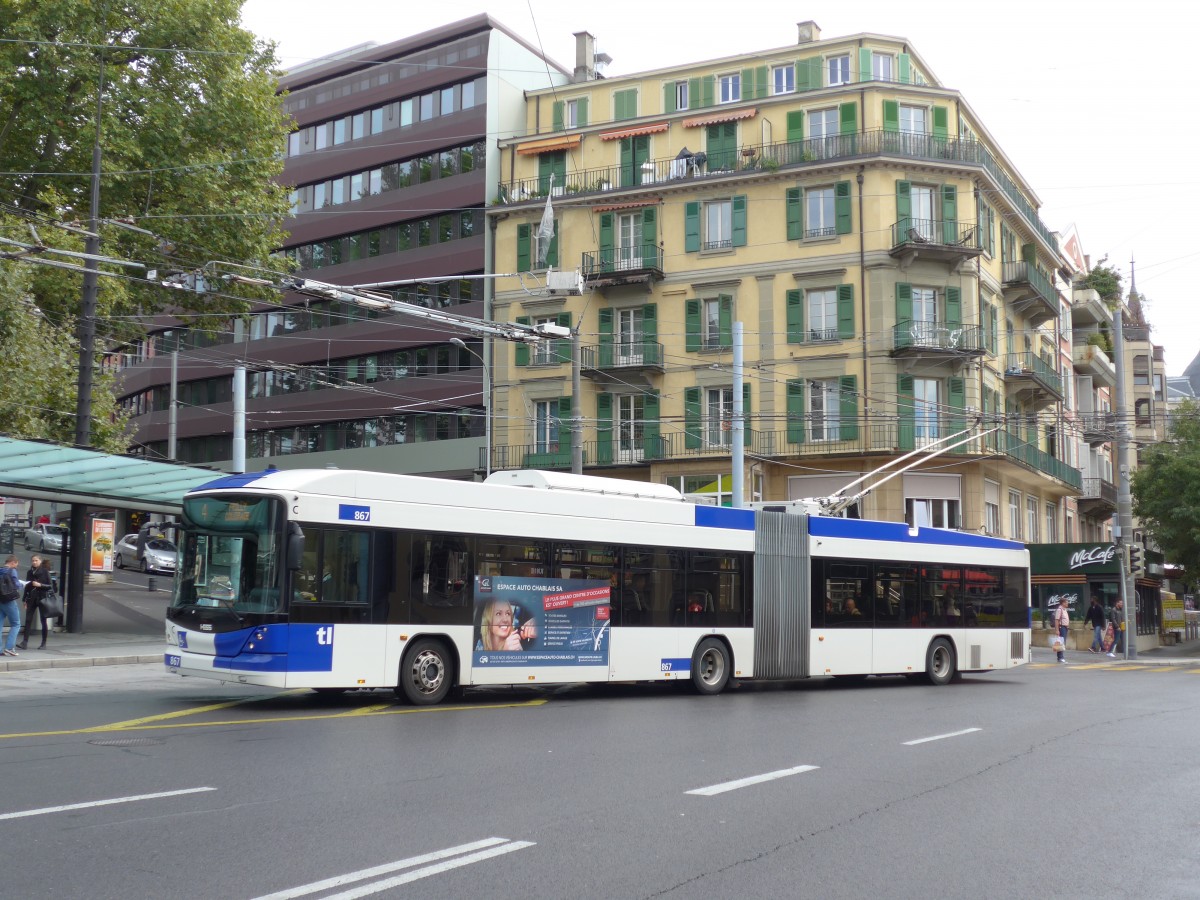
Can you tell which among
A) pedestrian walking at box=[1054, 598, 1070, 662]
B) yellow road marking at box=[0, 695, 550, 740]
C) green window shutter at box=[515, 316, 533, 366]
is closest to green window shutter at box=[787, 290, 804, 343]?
Answer: green window shutter at box=[515, 316, 533, 366]

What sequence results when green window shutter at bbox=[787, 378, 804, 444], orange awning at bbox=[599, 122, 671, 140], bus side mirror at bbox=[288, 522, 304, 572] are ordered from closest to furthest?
bus side mirror at bbox=[288, 522, 304, 572], green window shutter at bbox=[787, 378, 804, 444], orange awning at bbox=[599, 122, 671, 140]

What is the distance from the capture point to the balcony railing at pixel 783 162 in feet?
143

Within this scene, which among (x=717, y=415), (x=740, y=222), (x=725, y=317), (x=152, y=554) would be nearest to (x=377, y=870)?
(x=717, y=415)

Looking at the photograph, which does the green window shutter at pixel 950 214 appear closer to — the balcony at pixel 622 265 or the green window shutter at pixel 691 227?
the green window shutter at pixel 691 227

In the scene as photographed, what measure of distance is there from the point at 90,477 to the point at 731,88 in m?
30.5

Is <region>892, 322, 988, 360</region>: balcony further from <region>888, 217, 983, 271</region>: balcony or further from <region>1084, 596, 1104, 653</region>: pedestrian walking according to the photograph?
<region>1084, 596, 1104, 653</region>: pedestrian walking

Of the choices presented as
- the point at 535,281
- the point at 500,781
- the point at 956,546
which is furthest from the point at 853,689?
the point at 535,281

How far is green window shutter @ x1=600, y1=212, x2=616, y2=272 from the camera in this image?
4631cm

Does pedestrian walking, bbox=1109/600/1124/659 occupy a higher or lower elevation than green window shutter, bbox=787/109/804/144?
lower

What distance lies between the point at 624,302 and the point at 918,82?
13437mm

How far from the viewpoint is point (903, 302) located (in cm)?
4269

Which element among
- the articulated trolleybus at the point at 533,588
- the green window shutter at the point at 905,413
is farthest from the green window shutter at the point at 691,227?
the articulated trolleybus at the point at 533,588

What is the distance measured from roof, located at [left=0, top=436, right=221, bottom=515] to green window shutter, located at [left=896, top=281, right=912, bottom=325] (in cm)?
2404

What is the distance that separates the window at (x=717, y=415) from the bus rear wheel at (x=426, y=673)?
27.9 meters
